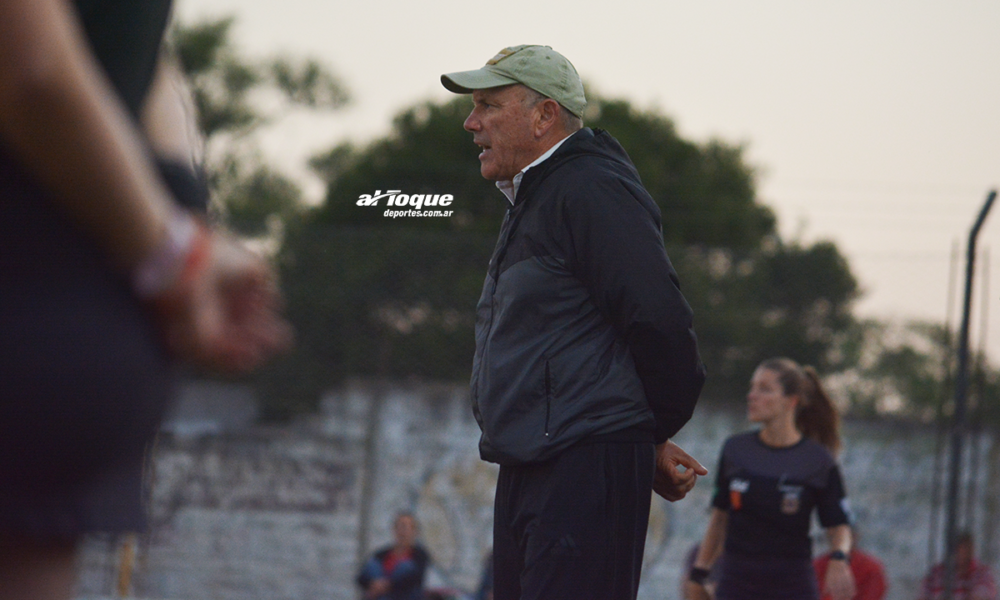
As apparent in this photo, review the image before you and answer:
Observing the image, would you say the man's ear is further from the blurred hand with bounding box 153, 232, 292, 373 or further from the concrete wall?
the concrete wall

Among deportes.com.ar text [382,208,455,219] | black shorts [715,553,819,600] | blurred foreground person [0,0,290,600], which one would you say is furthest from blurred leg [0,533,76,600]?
black shorts [715,553,819,600]

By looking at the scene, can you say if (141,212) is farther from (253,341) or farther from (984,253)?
(984,253)

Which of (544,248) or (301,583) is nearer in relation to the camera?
(544,248)

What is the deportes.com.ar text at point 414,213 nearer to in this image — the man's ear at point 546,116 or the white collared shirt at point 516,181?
the white collared shirt at point 516,181

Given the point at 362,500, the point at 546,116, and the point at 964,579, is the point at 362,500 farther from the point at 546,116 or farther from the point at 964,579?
the point at 546,116

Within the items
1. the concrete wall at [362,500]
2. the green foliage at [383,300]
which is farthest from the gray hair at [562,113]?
the concrete wall at [362,500]

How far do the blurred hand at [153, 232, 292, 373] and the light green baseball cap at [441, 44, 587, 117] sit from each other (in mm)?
2417

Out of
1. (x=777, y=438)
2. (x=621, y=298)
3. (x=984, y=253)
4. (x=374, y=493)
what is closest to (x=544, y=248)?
(x=621, y=298)

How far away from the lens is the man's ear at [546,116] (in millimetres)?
3455

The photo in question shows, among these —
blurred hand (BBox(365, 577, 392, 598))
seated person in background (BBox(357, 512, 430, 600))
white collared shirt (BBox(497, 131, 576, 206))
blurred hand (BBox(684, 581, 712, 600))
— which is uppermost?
white collared shirt (BBox(497, 131, 576, 206))

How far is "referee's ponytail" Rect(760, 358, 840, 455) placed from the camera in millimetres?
5840

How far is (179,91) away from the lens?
4.06 feet

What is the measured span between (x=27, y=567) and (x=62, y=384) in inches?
7.2

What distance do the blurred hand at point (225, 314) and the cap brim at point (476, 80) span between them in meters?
2.40
